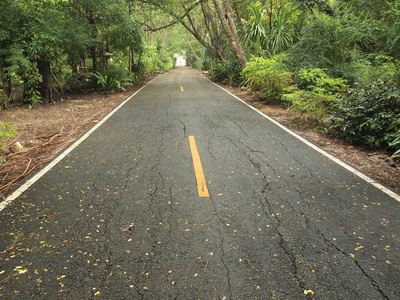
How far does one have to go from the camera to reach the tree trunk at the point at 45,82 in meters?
11.1

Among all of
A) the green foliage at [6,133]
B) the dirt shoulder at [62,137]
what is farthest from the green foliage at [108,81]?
the green foliage at [6,133]

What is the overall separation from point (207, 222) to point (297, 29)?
16193 millimetres

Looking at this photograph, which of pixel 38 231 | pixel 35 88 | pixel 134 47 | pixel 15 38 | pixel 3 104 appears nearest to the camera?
pixel 38 231

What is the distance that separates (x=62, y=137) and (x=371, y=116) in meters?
7.39

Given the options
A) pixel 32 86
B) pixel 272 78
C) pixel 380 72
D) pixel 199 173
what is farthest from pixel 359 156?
pixel 32 86

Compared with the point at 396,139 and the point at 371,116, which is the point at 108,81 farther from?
the point at 396,139

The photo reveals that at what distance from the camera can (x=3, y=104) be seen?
10375mm

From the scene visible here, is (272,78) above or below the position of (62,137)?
above

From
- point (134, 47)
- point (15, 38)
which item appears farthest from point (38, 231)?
point (134, 47)

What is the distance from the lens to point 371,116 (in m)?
6.30

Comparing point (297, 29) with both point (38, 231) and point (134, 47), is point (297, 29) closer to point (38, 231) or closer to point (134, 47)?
point (134, 47)

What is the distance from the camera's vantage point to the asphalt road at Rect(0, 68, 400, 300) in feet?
8.20

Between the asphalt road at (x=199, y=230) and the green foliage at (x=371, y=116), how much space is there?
4.84 feet

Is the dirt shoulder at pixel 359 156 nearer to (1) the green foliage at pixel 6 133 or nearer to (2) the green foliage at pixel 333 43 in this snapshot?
(2) the green foliage at pixel 333 43
